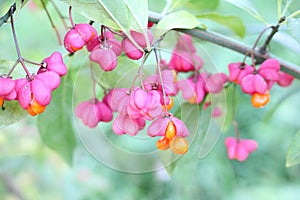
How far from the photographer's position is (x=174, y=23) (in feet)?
2.88

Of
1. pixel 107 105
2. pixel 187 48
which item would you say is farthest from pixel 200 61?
pixel 107 105

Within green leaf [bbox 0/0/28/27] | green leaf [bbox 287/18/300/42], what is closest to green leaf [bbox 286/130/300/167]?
green leaf [bbox 287/18/300/42]

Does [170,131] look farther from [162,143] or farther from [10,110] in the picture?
Answer: [10,110]

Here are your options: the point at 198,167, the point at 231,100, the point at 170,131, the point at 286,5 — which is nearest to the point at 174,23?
the point at 170,131

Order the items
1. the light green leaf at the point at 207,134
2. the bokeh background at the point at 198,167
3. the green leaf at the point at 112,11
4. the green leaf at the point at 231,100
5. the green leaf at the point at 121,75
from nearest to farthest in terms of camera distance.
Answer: the green leaf at the point at 112,11 < the green leaf at the point at 121,75 < the light green leaf at the point at 207,134 < the green leaf at the point at 231,100 < the bokeh background at the point at 198,167

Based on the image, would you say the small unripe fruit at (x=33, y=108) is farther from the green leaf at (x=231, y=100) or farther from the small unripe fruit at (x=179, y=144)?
the green leaf at (x=231, y=100)

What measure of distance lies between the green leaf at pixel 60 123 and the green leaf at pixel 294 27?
464 millimetres

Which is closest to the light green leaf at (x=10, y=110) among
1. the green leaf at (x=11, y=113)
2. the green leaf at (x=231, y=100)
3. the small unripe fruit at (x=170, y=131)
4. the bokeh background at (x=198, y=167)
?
the green leaf at (x=11, y=113)

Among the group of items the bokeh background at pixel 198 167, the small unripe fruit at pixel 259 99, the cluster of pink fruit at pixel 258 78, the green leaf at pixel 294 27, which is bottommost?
the bokeh background at pixel 198 167

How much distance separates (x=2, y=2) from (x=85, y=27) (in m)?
0.12

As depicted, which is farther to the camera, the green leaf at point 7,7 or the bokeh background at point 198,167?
the bokeh background at point 198,167

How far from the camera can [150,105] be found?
0.81 meters

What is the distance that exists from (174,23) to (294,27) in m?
0.19

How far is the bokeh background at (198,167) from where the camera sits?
2.56 metres
